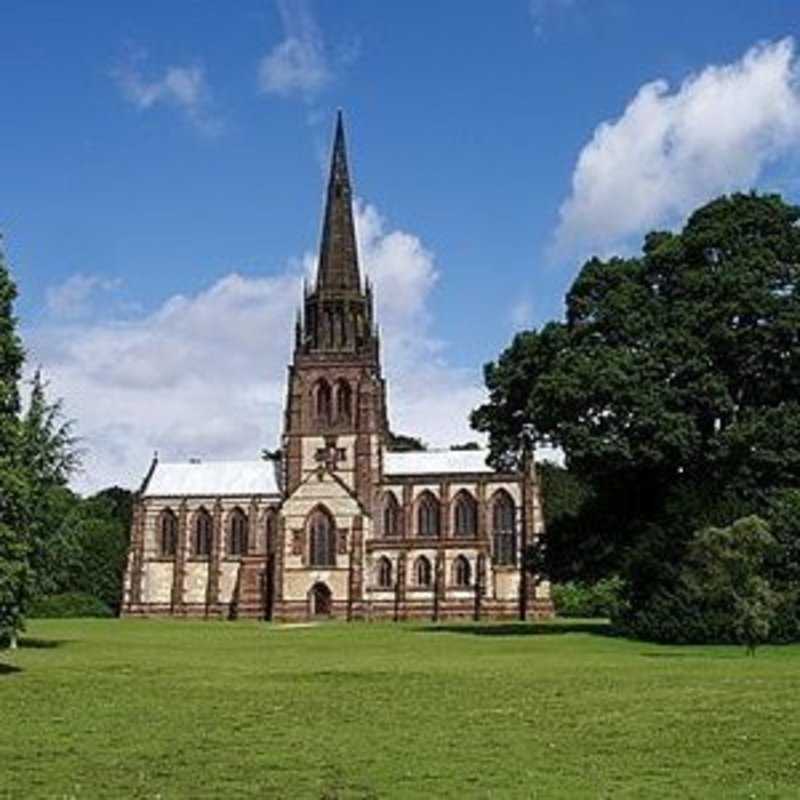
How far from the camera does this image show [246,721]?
20109 mm

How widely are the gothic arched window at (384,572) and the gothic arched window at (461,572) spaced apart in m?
4.99

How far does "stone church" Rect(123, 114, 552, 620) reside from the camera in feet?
309

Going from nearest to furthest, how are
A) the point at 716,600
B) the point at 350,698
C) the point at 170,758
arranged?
the point at 170,758 → the point at 350,698 → the point at 716,600

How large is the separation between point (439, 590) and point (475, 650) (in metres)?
51.5

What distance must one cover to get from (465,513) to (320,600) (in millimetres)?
13734

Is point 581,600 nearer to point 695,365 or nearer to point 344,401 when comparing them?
point 344,401

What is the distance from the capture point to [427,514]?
99625 millimetres

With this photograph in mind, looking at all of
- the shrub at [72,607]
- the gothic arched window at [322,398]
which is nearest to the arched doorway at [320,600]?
the gothic arched window at [322,398]

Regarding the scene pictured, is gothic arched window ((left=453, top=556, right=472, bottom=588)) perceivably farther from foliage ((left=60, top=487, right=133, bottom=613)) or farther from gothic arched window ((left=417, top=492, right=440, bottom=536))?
foliage ((left=60, top=487, right=133, bottom=613))

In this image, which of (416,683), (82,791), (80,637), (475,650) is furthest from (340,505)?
(82,791)

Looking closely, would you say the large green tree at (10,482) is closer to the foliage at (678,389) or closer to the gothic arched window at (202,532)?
the foliage at (678,389)

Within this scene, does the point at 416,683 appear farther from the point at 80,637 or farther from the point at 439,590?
the point at 439,590

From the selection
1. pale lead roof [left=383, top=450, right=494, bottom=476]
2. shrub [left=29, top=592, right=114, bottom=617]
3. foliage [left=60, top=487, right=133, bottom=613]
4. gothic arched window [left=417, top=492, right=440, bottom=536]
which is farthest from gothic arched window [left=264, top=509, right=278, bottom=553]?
shrub [left=29, top=592, right=114, bottom=617]

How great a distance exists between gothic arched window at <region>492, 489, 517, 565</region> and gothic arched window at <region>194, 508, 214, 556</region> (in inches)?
926
